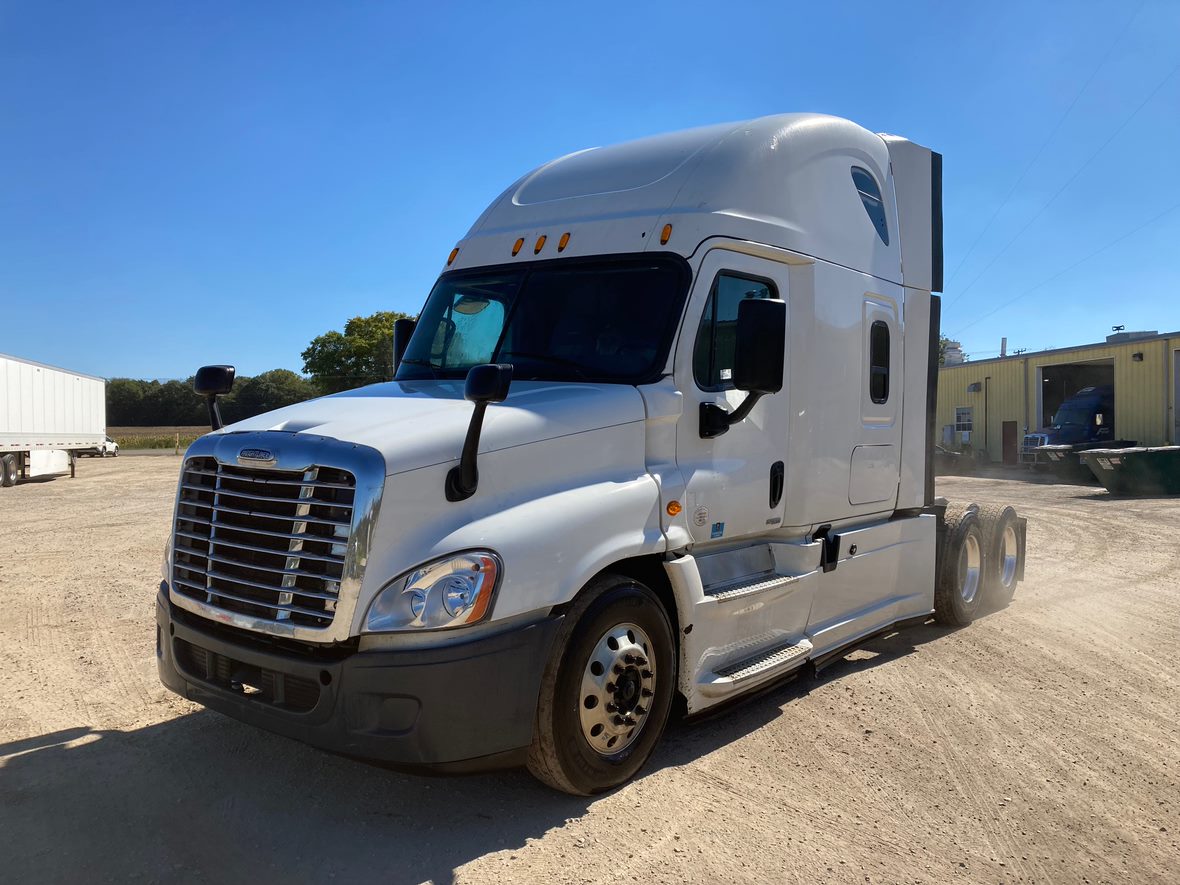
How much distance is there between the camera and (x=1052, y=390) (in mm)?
39875

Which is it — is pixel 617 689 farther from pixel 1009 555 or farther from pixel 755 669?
A: pixel 1009 555

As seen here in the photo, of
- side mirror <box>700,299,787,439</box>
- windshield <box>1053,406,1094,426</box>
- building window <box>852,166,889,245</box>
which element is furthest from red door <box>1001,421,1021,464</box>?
side mirror <box>700,299,787,439</box>

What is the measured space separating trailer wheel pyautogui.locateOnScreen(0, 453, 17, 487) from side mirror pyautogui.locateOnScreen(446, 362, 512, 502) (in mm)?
26656

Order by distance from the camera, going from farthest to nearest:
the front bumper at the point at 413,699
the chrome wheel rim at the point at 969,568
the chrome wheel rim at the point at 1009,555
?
the chrome wheel rim at the point at 1009,555 → the chrome wheel rim at the point at 969,568 → the front bumper at the point at 413,699

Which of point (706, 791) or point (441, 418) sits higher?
point (441, 418)

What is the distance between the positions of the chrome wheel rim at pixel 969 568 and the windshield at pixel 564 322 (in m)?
4.33

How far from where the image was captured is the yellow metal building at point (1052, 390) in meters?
26.6

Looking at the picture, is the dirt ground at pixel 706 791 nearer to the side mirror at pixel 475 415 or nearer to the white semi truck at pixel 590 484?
the white semi truck at pixel 590 484

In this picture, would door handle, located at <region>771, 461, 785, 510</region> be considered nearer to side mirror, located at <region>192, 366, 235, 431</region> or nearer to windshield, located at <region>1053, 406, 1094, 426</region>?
side mirror, located at <region>192, 366, 235, 431</region>

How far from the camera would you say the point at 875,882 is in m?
3.38

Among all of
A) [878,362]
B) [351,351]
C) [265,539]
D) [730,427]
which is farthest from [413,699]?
[351,351]

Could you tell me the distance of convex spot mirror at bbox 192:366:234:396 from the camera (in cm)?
466

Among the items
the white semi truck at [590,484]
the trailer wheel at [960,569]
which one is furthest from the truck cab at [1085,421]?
the white semi truck at [590,484]

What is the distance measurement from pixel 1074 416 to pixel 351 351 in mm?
43365
